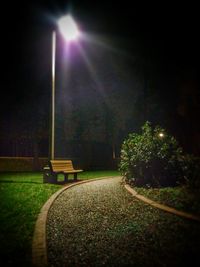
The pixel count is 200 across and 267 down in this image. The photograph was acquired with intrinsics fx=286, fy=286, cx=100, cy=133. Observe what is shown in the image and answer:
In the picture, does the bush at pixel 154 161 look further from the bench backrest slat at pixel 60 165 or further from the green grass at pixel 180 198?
the bench backrest slat at pixel 60 165

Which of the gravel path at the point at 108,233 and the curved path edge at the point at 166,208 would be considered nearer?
the gravel path at the point at 108,233

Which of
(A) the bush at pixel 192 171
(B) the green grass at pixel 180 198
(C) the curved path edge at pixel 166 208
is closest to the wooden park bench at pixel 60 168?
(C) the curved path edge at pixel 166 208

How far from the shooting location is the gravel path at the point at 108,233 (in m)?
3.82

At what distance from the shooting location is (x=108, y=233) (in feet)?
16.1

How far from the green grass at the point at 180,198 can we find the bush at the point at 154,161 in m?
1.23

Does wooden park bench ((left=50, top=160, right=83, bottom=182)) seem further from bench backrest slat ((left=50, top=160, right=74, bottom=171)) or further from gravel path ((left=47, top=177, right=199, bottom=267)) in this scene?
gravel path ((left=47, top=177, right=199, bottom=267))

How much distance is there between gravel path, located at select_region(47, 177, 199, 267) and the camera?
3820 mm

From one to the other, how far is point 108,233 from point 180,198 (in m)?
2.57

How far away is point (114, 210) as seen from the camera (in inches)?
261

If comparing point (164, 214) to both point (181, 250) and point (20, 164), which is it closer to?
point (181, 250)

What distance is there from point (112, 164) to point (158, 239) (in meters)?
19.7

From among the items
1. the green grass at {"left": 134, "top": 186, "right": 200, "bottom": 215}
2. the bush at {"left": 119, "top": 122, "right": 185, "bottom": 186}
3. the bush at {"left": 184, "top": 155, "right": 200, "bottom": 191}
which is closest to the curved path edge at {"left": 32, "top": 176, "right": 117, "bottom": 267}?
the green grass at {"left": 134, "top": 186, "right": 200, "bottom": 215}

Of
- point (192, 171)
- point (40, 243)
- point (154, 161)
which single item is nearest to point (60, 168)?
point (154, 161)

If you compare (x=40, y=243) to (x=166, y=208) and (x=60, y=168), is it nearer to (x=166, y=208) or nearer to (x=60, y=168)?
(x=166, y=208)
